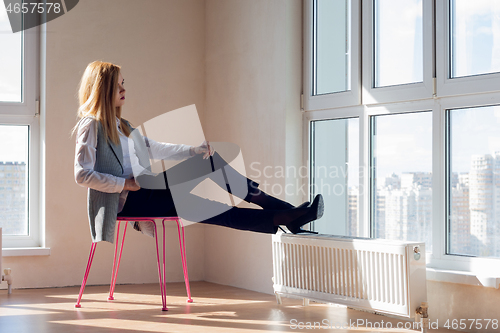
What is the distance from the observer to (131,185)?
2.74 metres

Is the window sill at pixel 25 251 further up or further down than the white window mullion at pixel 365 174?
further down

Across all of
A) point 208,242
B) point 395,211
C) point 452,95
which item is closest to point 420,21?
point 452,95

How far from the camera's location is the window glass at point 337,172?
10.5 ft

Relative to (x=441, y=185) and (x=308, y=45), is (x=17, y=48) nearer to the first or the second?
(x=308, y=45)

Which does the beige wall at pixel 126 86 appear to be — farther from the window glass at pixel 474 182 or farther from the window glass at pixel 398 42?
the window glass at pixel 474 182

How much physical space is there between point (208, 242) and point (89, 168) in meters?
1.62

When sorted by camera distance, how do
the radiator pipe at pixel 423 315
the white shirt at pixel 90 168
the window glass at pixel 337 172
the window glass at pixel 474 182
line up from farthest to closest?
the window glass at pixel 337 172 < the white shirt at pixel 90 168 < the window glass at pixel 474 182 < the radiator pipe at pixel 423 315

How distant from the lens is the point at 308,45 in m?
3.50

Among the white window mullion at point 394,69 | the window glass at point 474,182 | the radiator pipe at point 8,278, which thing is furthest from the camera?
the radiator pipe at point 8,278

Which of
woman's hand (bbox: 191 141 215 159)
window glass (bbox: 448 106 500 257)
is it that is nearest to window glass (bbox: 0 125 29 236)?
woman's hand (bbox: 191 141 215 159)

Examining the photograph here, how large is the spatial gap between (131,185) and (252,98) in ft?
4.18

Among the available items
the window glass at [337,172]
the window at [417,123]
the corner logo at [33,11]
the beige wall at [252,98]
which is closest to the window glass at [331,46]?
the window at [417,123]

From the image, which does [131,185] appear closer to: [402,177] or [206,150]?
[206,150]

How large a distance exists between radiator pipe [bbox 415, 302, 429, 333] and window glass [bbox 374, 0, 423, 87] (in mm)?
1167
